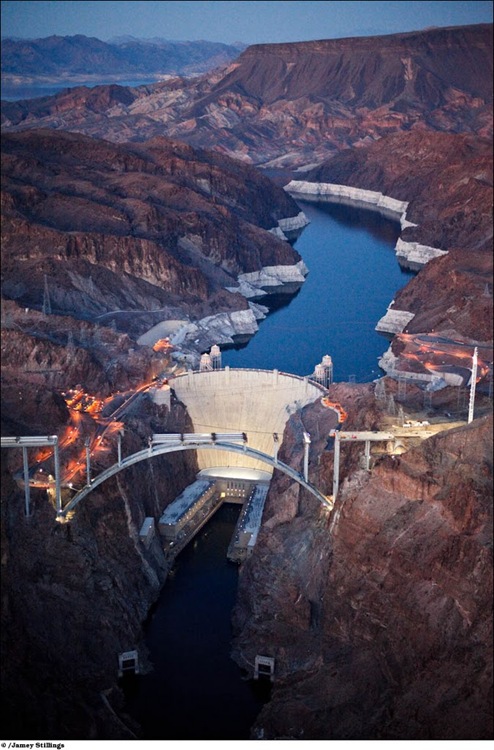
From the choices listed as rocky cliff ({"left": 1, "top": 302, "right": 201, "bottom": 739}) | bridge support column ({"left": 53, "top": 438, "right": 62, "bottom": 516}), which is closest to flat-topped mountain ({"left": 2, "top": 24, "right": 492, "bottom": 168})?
rocky cliff ({"left": 1, "top": 302, "right": 201, "bottom": 739})

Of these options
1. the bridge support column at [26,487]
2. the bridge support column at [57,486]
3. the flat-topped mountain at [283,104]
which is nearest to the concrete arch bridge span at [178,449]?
the bridge support column at [57,486]

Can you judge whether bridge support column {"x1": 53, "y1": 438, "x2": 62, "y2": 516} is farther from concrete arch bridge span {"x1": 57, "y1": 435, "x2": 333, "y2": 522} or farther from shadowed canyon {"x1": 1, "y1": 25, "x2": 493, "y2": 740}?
shadowed canyon {"x1": 1, "y1": 25, "x2": 493, "y2": 740}

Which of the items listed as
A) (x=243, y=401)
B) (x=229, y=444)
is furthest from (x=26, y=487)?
(x=243, y=401)

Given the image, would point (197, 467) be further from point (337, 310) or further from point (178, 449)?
point (337, 310)

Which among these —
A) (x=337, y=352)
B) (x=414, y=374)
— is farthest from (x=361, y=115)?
(x=414, y=374)

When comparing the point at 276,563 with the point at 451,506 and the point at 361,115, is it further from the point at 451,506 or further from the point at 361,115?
the point at 361,115

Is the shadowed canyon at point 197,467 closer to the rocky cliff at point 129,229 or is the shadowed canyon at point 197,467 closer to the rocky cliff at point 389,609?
the rocky cliff at point 389,609
